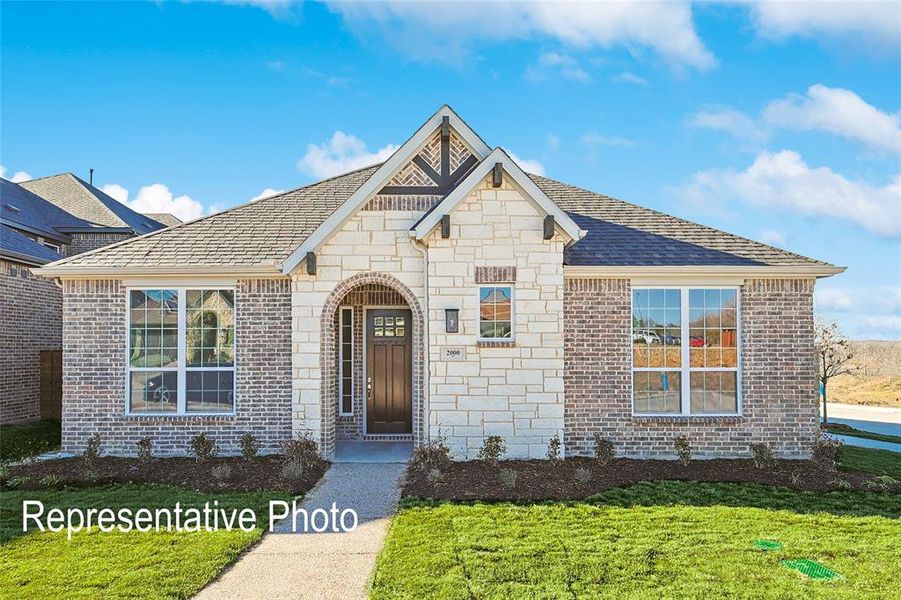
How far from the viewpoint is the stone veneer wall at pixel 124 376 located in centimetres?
1029

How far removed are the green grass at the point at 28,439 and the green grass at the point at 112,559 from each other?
435cm

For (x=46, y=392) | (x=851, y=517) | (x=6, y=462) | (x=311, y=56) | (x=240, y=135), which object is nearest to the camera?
(x=851, y=517)

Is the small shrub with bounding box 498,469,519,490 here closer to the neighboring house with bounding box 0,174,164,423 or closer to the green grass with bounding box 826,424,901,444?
the neighboring house with bounding box 0,174,164,423

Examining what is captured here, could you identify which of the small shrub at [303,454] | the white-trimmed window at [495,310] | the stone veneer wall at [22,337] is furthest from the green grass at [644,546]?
the stone veneer wall at [22,337]

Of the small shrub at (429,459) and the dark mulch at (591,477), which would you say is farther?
the small shrub at (429,459)

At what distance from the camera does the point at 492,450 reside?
30.9 ft

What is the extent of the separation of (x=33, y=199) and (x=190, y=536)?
2191 cm

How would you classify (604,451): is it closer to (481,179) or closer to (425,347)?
(425,347)

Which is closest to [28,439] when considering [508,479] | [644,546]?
[508,479]

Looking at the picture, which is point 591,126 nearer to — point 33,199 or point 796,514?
point 796,514

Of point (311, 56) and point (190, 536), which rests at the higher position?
point (311, 56)

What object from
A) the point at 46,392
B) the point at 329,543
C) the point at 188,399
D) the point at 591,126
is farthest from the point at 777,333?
the point at 46,392

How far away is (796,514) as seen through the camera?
719 centimetres

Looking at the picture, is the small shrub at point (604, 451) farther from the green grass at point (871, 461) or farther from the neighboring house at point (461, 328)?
the green grass at point (871, 461)
